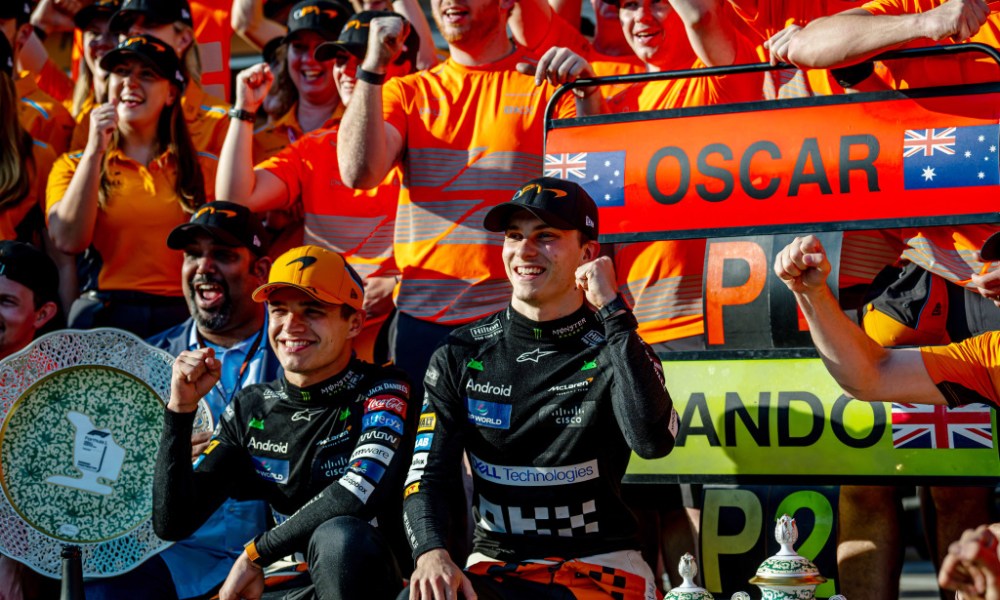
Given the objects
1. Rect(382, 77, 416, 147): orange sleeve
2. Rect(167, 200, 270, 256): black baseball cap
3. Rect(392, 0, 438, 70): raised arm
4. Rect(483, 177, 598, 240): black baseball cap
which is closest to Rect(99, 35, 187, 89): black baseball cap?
Rect(167, 200, 270, 256): black baseball cap

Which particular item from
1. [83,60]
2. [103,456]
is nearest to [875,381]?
[103,456]

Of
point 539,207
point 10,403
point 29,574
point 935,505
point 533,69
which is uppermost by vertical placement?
point 533,69

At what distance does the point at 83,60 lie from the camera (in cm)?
754

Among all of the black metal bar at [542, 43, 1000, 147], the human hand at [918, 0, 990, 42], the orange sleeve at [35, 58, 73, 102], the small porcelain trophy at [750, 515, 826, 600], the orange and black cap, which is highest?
the orange sleeve at [35, 58, 73, 102]

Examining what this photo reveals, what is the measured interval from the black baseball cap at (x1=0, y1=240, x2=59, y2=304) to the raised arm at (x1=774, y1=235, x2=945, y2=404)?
3.37 metres

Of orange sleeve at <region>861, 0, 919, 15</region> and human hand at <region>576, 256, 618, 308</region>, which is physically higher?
orange sleeve at <region>861, 0, 919, 15</region>

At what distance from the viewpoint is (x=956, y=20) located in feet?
14.2

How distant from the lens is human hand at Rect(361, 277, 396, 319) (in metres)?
5.98

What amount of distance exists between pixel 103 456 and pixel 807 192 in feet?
8.89

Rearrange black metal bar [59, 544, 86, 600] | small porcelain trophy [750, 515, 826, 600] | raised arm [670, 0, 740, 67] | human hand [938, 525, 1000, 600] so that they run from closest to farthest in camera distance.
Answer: human hand [938, 525, 1000, 600] < small porcelain trophy [750, 515, 826, 600] < black metal bar [59, 544, 86, 600] < raised arm [670, 0, 740, 67]

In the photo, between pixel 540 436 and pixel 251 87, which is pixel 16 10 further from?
pixel 540 436

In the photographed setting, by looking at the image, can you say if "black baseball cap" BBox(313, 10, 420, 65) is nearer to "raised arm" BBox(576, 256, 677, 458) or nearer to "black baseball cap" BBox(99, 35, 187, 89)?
"black baseball cap" BBox(99, 35, 187, 89)

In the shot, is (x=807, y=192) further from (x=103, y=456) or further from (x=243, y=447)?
(x=103, y=456)

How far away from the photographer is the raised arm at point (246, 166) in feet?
19.6
